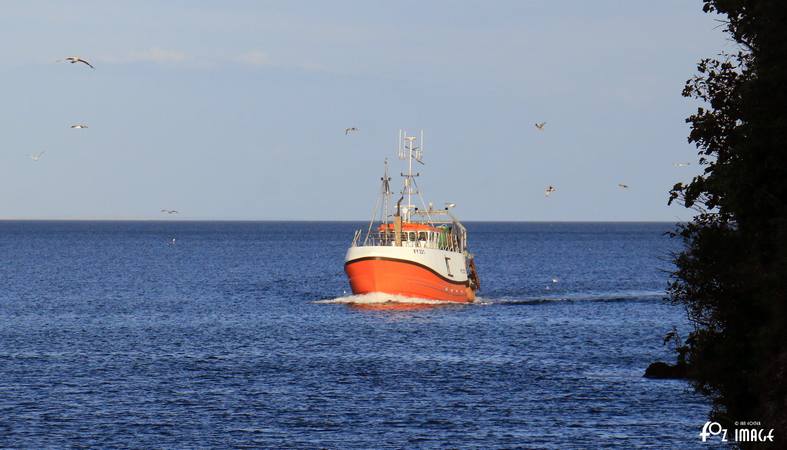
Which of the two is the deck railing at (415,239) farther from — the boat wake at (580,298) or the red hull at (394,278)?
the boat wake at (580,298)

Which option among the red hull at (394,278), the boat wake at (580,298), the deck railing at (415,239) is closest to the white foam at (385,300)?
the red hull at (394,278)

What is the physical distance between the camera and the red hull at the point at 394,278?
8662 centimetres

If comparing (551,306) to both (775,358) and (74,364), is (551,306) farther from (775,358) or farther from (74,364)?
(775,358)

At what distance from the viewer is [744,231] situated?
2903 cm

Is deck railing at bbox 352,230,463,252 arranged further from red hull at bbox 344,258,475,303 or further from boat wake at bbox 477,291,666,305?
boat wake at bbox 477,291,666,305

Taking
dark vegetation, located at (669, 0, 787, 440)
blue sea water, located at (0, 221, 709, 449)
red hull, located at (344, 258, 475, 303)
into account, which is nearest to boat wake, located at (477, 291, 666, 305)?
blue sea water, located at (0, 221, 709, 449)

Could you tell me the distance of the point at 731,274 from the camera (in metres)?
28.8

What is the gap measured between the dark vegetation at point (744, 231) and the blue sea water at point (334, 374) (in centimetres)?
898

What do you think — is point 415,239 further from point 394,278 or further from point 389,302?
point 389,302

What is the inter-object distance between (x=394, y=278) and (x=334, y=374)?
3385cm

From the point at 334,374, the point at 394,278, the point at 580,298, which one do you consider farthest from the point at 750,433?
the point at 580,298

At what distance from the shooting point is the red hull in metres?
86.6

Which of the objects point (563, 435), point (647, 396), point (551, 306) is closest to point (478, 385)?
point (647, 396)

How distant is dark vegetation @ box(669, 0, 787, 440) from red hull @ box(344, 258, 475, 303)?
5529cm
